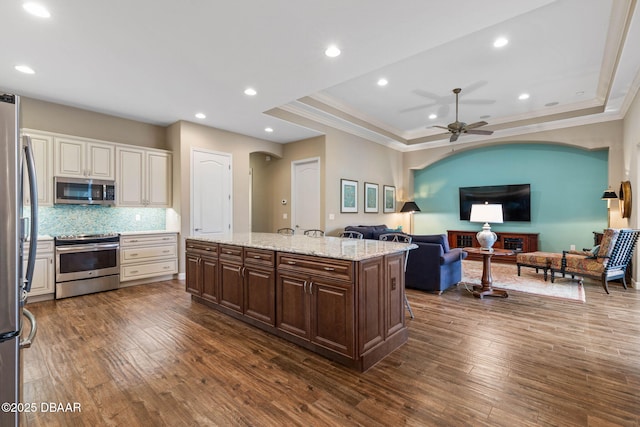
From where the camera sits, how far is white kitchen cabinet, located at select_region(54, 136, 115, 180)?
14.5ft

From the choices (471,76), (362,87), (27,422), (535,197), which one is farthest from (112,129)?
(535,197)

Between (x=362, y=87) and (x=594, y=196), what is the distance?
5.56m

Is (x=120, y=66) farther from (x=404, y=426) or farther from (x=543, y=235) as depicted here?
(x=543, y=235)

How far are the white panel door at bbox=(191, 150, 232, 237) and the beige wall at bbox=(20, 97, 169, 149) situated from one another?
85cm

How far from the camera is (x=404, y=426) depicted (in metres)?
Answer: 1.73

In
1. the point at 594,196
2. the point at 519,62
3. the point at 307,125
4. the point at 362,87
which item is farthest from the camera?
the point at 594,196

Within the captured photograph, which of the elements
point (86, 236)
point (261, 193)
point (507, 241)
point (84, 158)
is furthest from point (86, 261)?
point (507, 241)

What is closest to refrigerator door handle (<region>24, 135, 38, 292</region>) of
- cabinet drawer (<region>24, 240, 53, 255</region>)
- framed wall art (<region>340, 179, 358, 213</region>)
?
cabinet drawer (<region>24, 240, 53, 255</region>)

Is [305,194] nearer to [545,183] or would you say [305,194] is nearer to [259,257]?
[259,257]

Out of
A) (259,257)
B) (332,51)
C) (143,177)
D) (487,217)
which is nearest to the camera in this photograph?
(259,257)

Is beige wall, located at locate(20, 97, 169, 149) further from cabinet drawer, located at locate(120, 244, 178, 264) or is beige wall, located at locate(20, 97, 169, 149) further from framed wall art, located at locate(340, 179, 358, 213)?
framed wall art, located at locate(340, 179, 358, 213)

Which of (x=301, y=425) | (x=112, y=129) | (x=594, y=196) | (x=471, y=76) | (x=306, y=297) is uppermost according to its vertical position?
(x=471, y=76)

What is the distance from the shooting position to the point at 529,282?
16.9ft

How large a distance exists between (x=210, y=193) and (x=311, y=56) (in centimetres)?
349
